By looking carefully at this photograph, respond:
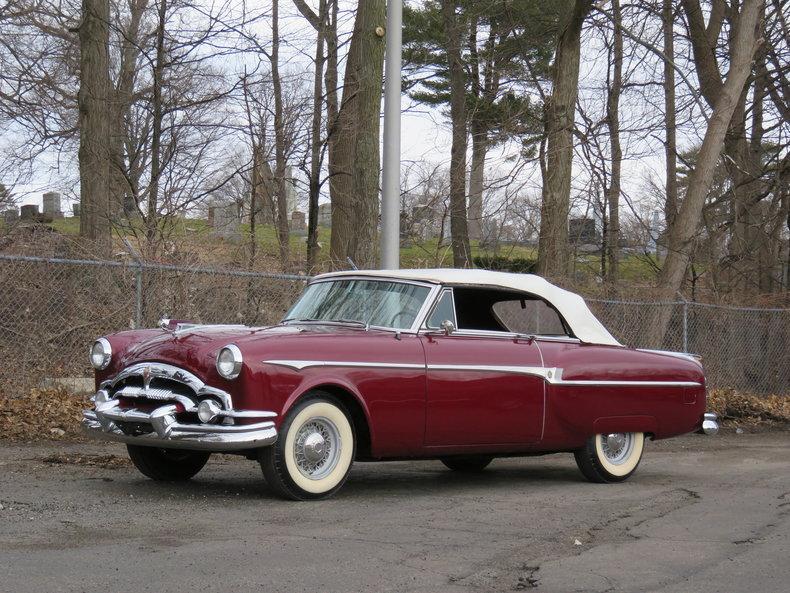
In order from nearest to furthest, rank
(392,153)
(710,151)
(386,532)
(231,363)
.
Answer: (386,532) → (231,363) → (392,153) → (710,151)

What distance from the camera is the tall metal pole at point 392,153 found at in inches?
458

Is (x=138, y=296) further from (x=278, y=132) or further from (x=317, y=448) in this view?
(x=278, y=132)

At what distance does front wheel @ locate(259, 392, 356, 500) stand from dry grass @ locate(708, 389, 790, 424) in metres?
9.31

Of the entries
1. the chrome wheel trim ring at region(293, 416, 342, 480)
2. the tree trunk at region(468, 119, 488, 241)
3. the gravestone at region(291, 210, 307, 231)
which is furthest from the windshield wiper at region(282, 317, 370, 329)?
the gravestone at region(291, 210, 307, 231)

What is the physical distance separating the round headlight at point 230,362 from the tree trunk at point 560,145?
1162 centimetres

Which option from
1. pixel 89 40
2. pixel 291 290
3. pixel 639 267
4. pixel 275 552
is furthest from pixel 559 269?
pixel 639 267

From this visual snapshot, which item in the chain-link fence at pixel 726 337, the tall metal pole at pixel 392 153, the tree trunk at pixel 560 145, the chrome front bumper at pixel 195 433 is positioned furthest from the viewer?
the tree trunk at pixel 560 145

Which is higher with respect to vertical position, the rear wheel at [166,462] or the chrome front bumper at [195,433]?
the chrome front bumper at [195,433]

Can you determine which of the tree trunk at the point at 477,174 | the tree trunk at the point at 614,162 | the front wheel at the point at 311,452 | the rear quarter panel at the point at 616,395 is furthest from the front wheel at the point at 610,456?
the tree trunk at the point at 614,162

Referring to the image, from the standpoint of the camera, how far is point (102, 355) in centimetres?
764

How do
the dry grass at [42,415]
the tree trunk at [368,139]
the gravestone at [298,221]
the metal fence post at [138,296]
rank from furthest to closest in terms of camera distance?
the gravestone at [298,221] → the tree trunk at [368,139] → the metal fence post at [138,296] → the dry grass at [42,415]

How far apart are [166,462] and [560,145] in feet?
39.1

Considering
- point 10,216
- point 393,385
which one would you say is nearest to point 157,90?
point 10,216

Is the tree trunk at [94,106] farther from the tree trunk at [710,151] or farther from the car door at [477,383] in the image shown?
the tree trunk at [710,151]
